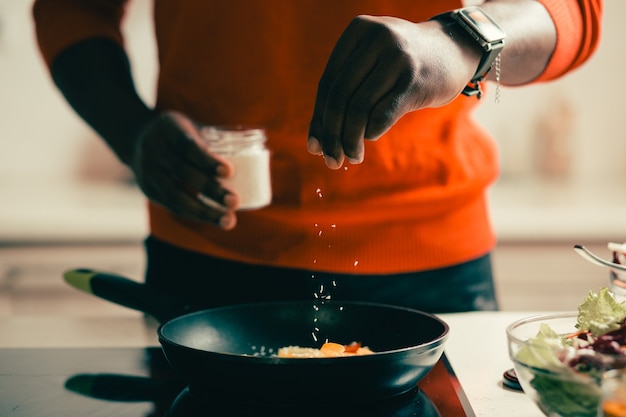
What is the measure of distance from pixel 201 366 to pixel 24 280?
1914mm

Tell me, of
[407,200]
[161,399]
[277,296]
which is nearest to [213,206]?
[277,296]

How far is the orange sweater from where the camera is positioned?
105 centimetres

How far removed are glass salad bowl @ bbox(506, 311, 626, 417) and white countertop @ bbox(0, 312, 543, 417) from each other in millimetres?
104

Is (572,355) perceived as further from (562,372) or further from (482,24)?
(482,24)

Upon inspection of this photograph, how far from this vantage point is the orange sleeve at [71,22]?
1.24 metres

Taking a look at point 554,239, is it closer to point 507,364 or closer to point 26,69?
point 507,364

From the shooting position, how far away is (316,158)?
41.4 inches

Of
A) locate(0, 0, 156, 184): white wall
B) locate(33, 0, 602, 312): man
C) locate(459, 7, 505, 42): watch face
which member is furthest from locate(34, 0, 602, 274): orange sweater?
locate(0, 0, 156, 184): white wall

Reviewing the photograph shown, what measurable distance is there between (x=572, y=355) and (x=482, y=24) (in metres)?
0.36

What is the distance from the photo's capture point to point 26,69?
2883 mm

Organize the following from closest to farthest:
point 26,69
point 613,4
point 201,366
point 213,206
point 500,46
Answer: point 201,366 < point 500,46 < point 213,206 < point 613,4 < point 26,69

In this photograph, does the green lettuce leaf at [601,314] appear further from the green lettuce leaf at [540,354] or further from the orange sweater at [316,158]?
the orange sweater at [316,158]

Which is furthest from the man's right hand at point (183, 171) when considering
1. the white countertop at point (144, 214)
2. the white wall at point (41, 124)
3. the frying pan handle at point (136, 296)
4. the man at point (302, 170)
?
the white wall at point (41, 124)

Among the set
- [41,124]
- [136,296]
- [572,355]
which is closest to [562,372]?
[572,355]
